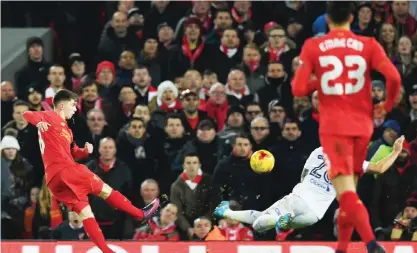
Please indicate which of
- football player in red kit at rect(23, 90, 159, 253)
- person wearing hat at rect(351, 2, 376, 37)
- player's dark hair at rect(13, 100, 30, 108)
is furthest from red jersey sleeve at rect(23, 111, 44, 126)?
person wearing hat at rect(351, 2, 376, 37)

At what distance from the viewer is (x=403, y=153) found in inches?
658

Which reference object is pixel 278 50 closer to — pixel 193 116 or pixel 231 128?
pixel 193 116

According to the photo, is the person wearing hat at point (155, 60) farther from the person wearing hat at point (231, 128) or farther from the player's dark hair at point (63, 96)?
the player's dark hair at point (63, 96)

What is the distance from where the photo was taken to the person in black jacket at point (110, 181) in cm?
1686

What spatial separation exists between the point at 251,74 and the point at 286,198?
4.46 meters

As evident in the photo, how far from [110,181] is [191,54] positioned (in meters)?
2.66

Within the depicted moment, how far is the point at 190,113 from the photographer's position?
17.7m

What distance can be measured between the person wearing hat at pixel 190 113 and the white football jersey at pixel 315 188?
3.76 metres

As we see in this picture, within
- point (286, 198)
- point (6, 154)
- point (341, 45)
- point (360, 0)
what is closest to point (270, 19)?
point (360, 0)

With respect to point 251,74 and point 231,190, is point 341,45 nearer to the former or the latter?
point 231,190

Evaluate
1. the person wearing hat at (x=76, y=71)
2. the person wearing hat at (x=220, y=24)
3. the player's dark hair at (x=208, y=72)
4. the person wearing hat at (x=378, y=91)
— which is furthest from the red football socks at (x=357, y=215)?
the person wearing hat at (x=76, y=71)

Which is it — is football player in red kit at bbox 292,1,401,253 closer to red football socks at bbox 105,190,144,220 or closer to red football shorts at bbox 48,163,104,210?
red football socks at bbox 105,190,144,220

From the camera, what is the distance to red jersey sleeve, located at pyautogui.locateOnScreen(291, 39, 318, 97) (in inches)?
456

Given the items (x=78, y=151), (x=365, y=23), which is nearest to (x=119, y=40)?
(x=365, y=23)
